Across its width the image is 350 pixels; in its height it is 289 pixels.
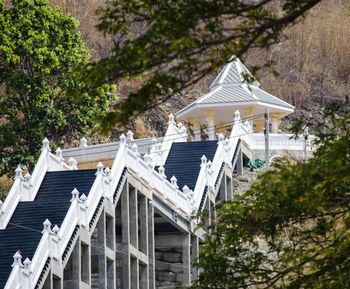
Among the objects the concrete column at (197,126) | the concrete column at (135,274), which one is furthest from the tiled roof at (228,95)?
the concrete column at (135,274)

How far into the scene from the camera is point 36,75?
5238 cm

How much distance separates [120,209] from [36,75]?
9805 millimetres

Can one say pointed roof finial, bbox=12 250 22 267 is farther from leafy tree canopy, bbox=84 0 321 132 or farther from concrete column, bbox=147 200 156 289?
leafy tree canopy, bbox=84 0 321 132

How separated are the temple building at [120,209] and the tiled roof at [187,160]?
5cm

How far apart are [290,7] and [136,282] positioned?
83.6 ft

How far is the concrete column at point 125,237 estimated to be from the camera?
43.0 metres

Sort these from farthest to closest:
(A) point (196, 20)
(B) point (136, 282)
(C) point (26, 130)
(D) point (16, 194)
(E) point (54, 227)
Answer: (C) point (26, 130) → (B) point (136, 282) → (D) point (16, 194) → (E) point (54, 227) → (A) point (196, 20)

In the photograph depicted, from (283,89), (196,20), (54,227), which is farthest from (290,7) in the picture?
(283,89)

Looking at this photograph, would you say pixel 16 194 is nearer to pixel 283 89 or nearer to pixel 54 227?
pixel 54 227

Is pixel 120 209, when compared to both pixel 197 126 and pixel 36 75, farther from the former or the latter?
pixel 197 126

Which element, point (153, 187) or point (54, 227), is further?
point (153, 187)

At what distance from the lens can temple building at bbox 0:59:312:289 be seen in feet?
121

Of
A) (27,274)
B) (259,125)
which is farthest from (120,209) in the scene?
(259,125)

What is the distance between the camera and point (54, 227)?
36.9m
